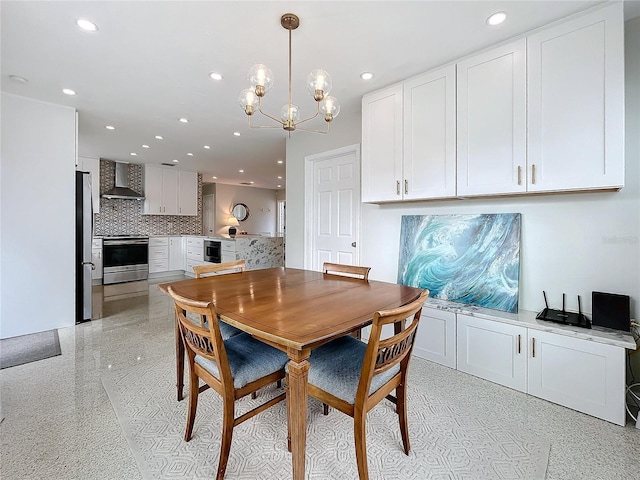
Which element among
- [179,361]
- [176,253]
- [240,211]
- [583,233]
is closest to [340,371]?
[179,361]

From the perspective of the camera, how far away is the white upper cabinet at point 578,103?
1.82 meters

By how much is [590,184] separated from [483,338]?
1.27 m

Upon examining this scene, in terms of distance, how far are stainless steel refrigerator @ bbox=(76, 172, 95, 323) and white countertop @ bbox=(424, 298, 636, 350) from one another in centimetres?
396

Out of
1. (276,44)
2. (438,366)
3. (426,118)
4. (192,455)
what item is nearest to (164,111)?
(276,44)

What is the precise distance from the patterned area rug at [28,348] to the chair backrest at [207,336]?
2.25m

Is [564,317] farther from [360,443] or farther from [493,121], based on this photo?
[360,443]

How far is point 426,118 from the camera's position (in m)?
2.63

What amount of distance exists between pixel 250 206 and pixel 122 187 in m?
4.24

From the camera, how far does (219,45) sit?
2.27 meters

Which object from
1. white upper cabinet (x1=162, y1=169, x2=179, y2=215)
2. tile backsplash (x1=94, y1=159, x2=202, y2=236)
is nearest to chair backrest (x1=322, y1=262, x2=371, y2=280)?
white upper cabinet (x1=162, y1=169, x2=179, y2=215)

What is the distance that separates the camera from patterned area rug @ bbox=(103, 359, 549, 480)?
4.76 feet

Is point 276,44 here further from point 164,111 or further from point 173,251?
point 173,251

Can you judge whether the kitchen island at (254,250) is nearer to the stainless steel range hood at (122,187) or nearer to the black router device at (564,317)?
the stainless steel range hood at (122,187)

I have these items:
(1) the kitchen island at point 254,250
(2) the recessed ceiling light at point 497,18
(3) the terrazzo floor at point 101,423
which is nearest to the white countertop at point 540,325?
(3) the terrazzo floor at point 101,423
